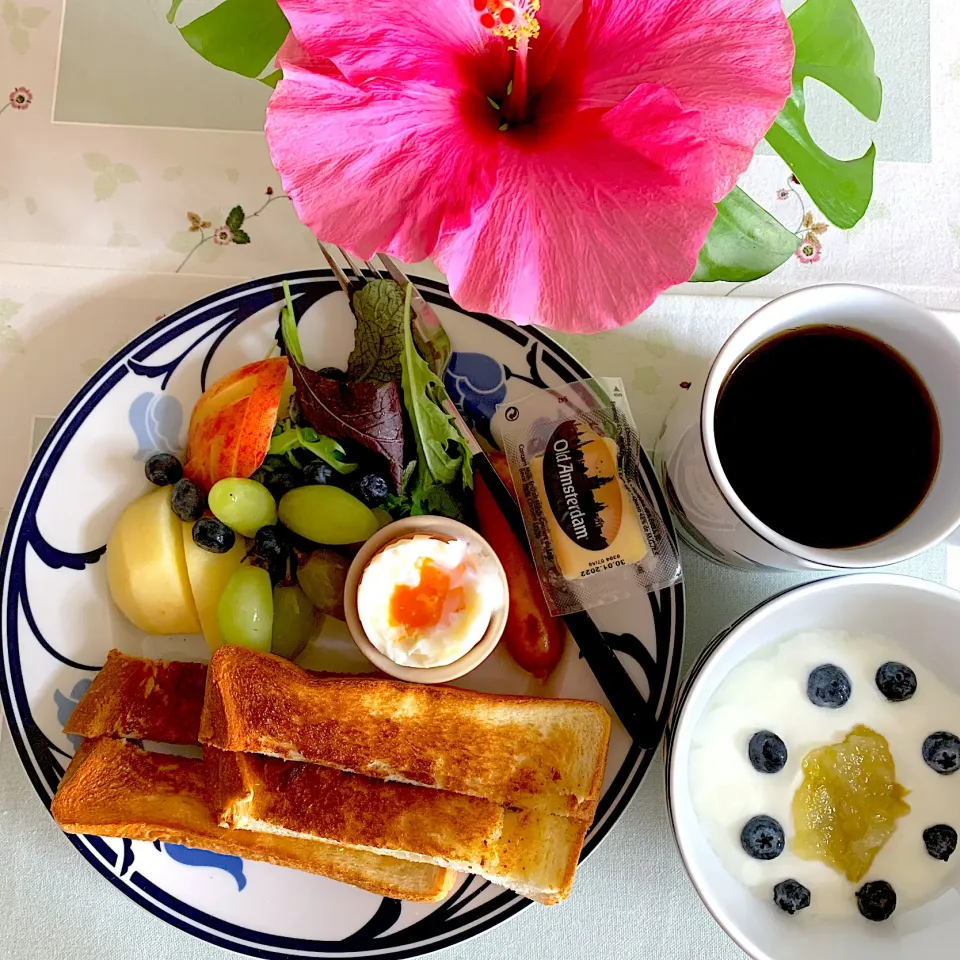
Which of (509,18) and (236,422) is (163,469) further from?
(509,18)

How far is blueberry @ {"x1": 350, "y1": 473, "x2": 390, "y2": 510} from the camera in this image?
0.92m

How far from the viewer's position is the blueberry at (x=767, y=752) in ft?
2.70

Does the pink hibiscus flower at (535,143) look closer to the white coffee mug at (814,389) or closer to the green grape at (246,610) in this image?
the white coffee mug at (814,389)

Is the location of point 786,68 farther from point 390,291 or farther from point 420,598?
point 420,598

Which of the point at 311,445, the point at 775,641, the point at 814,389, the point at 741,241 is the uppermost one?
the point at 741,241

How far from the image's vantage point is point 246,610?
878 millimetres

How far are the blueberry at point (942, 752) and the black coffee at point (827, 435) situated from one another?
247 mm

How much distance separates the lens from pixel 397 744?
0.90 metres

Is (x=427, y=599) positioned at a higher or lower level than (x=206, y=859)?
higher

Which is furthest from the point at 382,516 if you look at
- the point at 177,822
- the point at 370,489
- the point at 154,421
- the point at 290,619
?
the point at 177,822

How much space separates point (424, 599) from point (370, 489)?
Result: 0.13 metres

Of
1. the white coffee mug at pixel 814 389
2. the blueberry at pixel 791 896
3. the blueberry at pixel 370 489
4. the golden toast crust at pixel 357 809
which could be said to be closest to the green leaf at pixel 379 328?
the blueberry at pixel 370 489

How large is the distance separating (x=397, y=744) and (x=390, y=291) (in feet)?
1.52

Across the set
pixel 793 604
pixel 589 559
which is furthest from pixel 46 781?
pixel 793 604
